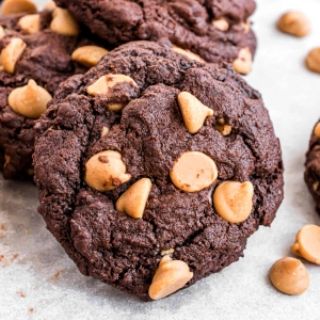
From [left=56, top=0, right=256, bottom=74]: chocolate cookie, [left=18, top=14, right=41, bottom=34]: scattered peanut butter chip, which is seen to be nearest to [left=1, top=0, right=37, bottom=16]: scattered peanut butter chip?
[left=18, top=14, right=41, bottom=34]: scattered peanut butter chip

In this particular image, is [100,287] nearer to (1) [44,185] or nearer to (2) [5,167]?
(1) [44,185]

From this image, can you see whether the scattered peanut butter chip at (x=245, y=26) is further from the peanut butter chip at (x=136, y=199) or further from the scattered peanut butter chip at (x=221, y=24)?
the peanut butter chip at (x=136, y=199)

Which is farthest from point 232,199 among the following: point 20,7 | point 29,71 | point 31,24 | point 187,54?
point 20,7

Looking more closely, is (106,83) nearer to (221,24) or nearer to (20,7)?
(221,24)

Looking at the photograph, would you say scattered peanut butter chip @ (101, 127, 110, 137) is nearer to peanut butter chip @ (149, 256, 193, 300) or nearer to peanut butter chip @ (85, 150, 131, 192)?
peanut butter chip @ (85, 150, 131, 192)

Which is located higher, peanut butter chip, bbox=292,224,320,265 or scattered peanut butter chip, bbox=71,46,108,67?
scattered peanut butter chip, bbox=71,46,108,67

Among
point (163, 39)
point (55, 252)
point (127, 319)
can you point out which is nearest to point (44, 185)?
point (55, 252)
